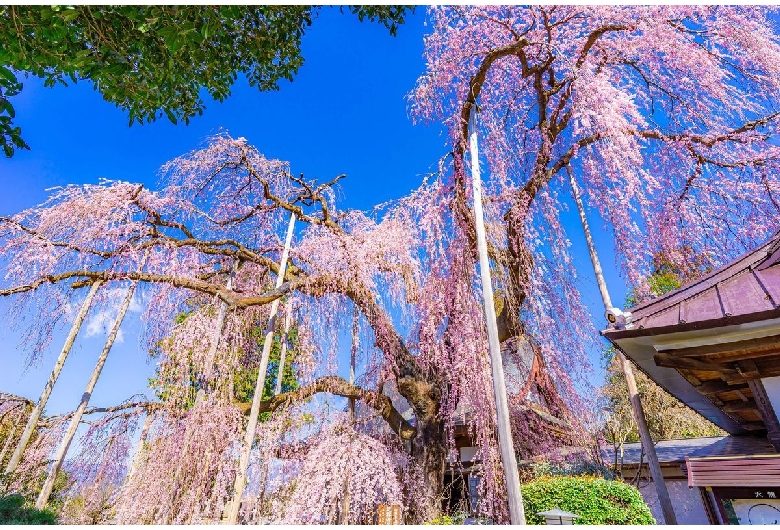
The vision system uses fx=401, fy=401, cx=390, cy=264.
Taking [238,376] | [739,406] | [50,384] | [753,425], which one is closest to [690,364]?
[739,406]

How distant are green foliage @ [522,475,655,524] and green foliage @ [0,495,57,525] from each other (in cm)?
556

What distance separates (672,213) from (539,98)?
9.24 ft

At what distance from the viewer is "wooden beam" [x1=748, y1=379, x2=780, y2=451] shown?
123 inches

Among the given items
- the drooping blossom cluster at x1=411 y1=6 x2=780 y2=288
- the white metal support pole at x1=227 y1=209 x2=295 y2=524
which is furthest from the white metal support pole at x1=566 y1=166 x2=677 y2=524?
the white metal support pole at x1=227 y1=209 x2=295 y2=524

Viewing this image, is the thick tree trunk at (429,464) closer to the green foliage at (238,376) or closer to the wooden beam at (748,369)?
the green foliage at (238,376)

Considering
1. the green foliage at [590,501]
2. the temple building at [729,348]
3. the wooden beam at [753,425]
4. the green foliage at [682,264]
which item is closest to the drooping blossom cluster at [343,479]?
the green foliage at [590,501]

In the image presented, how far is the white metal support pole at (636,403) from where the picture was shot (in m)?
4.56

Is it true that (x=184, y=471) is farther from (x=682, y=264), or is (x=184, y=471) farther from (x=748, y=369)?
(x=682, y=264)

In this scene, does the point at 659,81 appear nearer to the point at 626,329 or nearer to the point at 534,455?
the point at 626,329

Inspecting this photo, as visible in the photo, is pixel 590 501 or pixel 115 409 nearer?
pixel 590 501

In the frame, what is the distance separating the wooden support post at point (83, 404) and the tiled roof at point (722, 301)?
6000 mm

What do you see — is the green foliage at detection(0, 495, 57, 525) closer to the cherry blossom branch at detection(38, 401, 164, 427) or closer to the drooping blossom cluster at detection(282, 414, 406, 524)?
the cherry blossom branch at detection(38, 401, 164, 427)

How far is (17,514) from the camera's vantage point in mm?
3436

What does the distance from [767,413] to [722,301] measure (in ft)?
3.51
